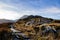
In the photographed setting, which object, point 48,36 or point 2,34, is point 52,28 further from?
point 2,34

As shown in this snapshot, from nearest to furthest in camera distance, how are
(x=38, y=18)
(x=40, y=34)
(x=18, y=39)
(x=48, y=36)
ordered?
(x=18, y=39) < (x=48, y=36) < (x=40, y=34) < (x=38, y=18)

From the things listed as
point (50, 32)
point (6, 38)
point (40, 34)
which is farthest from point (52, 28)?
point (6, 38)

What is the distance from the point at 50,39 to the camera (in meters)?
18.3

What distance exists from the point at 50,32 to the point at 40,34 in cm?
156

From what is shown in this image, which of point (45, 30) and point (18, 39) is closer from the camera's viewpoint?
point (18, 39)

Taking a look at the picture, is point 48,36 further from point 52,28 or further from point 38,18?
point 38,18

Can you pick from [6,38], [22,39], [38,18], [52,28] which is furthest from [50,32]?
[38,18]

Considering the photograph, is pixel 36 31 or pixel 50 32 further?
pixel 36 31

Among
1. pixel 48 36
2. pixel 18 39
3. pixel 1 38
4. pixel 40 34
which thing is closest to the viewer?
pixel 1 38

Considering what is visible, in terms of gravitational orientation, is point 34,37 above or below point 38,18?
below

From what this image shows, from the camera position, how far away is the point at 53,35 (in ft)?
62.3

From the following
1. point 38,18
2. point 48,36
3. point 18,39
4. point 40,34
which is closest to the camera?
point 18,39

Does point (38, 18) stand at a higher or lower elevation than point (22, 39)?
higher

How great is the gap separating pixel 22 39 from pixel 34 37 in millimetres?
1837
